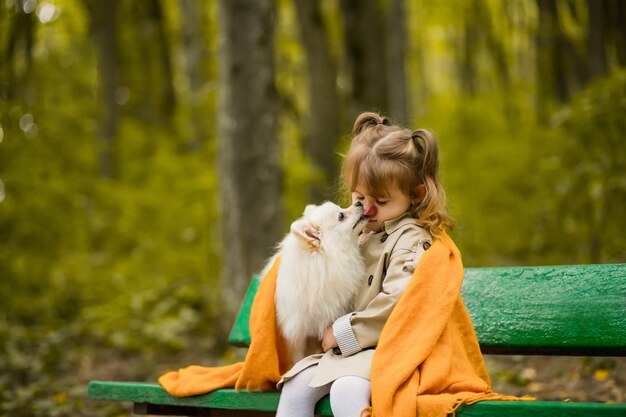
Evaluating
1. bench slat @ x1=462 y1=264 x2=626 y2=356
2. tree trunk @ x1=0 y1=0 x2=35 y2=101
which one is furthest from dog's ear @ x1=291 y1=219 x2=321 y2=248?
tree trunk @ x1=0 y1=0 x2=35 y2=101

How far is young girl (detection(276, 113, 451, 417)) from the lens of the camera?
9.00ft

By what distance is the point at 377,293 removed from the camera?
2.88 meters

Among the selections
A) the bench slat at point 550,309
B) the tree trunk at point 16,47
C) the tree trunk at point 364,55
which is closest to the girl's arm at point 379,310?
the bench slat at point 550,309

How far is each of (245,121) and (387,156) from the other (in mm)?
3748

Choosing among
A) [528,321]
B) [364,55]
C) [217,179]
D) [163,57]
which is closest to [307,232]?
[528,321]

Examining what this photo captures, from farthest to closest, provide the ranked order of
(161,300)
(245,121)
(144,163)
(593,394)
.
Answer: (144,163) < (161,300) < (245,121) < (593,394)

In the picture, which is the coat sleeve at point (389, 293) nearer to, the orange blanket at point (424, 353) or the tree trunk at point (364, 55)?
the orange blanket at point (424, 353)

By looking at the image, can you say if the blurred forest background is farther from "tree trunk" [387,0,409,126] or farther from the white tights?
the white tights

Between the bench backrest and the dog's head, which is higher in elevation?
the dog's head

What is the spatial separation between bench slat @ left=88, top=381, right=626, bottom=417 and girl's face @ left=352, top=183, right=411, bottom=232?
0.79m

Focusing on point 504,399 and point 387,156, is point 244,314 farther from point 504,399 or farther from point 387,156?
point 504,399

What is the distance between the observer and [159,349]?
7363 mm

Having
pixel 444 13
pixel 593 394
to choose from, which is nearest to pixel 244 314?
pixel 593 394

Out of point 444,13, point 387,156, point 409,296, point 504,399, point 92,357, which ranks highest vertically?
point 444,13
